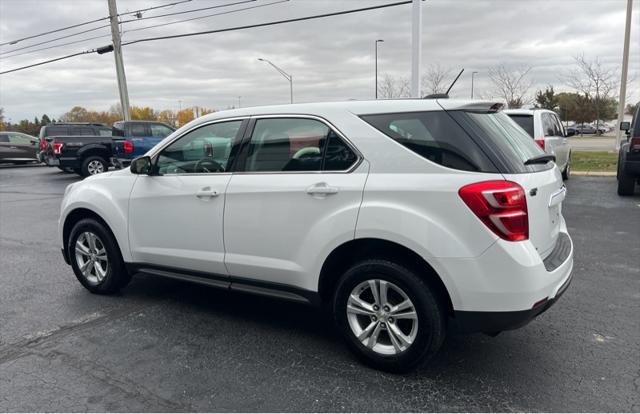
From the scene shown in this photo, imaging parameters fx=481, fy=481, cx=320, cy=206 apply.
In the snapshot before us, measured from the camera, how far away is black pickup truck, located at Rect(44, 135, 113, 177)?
16.3 meters

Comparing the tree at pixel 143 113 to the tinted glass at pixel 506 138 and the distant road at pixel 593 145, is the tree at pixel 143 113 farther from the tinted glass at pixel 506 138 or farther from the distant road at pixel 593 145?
the tinted glass at pixel 506 138

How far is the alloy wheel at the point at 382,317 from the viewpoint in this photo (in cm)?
304

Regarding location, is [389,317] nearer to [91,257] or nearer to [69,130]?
[91,257]

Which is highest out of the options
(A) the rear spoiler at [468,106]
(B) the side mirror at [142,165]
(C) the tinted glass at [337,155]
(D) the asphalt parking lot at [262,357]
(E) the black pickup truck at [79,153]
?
(A) the rear spoiler at [468,106]

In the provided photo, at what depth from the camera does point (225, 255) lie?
3.75 m

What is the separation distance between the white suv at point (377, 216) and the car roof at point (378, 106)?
0.4 inches

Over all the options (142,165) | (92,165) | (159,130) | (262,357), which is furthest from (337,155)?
(92,165)

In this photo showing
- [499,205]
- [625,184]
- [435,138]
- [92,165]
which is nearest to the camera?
[499,205]

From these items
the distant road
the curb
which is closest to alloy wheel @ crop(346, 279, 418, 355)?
the curb

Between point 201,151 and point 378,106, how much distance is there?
1.63m

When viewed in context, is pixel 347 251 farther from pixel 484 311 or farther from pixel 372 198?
pixel 484 311

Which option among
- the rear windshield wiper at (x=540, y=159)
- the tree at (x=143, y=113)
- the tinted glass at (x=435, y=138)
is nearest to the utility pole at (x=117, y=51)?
the tinted glass at (x=435, y=138)

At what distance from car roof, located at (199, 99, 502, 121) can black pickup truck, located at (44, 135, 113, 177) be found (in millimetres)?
14851

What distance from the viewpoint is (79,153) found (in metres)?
16.4
